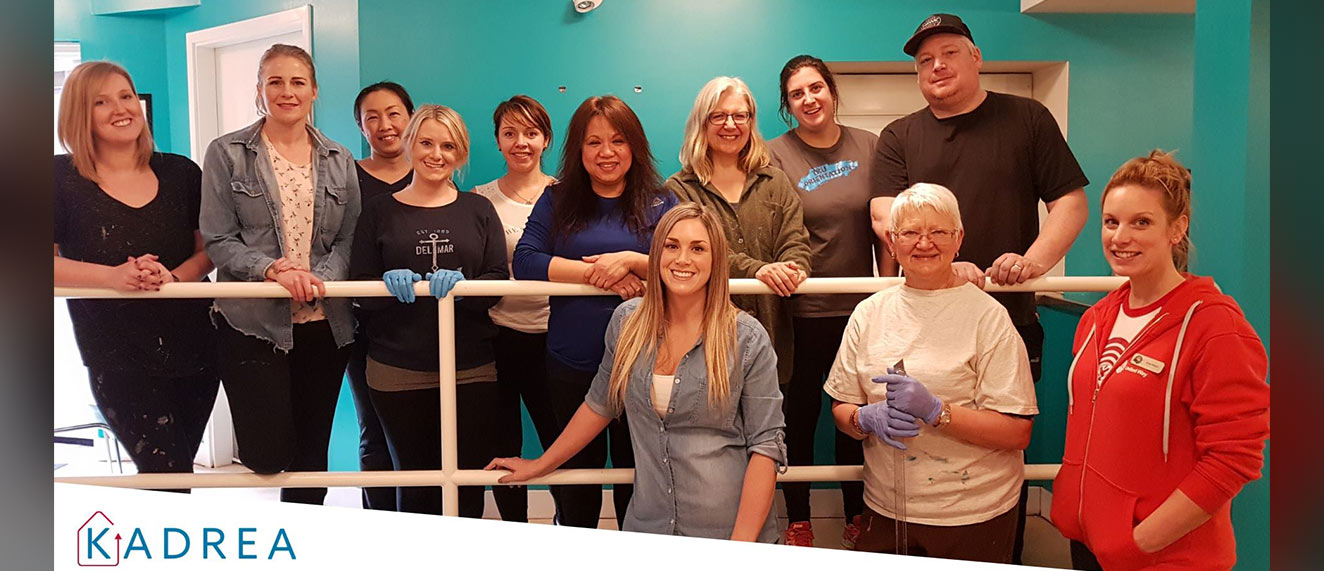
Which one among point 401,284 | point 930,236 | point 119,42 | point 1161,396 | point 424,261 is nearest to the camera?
point 1161,396

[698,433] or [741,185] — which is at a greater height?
[741,185]

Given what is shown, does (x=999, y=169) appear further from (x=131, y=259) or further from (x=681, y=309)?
(x=131, y=259)

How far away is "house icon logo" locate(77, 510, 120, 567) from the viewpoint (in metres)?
1.99

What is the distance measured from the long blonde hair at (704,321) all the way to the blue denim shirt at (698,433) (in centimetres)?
1

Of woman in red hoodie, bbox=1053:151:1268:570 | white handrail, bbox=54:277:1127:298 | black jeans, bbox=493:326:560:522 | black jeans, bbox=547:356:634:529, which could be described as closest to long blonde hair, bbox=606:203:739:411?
white handrail, bbox=54:277:1127:298

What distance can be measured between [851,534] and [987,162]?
0.82 metres

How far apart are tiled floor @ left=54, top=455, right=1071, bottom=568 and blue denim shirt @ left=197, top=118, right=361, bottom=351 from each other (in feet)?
1.09

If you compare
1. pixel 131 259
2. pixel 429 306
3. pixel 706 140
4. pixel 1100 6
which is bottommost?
pixel 429 306

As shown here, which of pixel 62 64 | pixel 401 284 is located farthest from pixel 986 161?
pixel 62 64

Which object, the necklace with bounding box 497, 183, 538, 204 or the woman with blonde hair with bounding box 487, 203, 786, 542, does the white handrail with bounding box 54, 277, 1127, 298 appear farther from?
the necklace with bounding box 497, 183, 538, 204

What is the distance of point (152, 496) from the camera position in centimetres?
198

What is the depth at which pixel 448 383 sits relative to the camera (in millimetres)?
1850

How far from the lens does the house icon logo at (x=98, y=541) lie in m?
1.99

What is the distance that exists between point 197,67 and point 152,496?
3.14 feet
